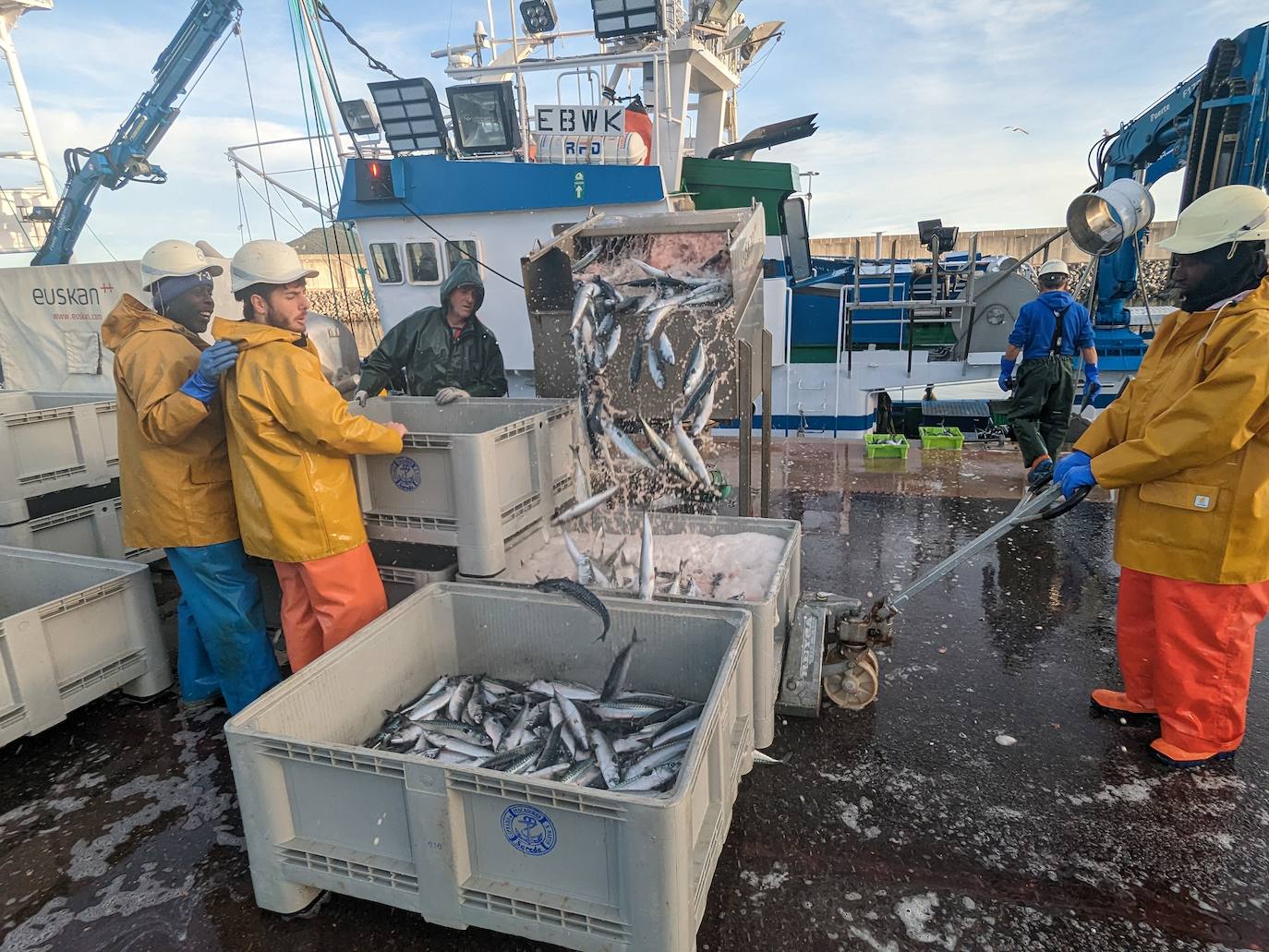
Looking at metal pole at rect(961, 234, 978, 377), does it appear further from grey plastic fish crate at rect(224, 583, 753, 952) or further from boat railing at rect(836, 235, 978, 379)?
grey plastic fish crate at rect(224, 583, 753, 952)

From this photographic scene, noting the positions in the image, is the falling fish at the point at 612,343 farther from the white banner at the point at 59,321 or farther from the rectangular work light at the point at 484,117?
the white banner at the point at 59,321

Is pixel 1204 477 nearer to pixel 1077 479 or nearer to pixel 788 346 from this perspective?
pixel 1077 479

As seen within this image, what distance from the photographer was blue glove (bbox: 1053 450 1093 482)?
3080 mm

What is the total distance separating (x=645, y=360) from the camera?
3971 mm

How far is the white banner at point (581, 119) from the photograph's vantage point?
839cm

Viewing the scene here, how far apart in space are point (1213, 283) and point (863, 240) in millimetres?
41380

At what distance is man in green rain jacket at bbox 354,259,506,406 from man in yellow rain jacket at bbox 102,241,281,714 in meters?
1.75

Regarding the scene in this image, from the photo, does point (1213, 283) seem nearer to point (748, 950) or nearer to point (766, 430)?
point (766, 430)

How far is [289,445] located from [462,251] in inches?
257

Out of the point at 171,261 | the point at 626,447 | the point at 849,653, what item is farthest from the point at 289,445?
the point at 849,653

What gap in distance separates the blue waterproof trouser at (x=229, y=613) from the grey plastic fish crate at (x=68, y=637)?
335 millimetres

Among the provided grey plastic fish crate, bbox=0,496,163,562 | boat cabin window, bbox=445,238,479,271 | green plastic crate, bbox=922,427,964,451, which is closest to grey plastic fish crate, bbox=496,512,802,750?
grey plastic fish crate, bbox=0,496,163,562

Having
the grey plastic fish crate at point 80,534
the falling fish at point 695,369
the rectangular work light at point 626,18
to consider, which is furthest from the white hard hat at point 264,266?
the rectangular work light at point 626,18

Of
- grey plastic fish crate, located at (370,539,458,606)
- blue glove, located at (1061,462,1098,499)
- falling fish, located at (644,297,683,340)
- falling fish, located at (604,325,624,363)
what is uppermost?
falling fish, located at (644,297,683,340)
